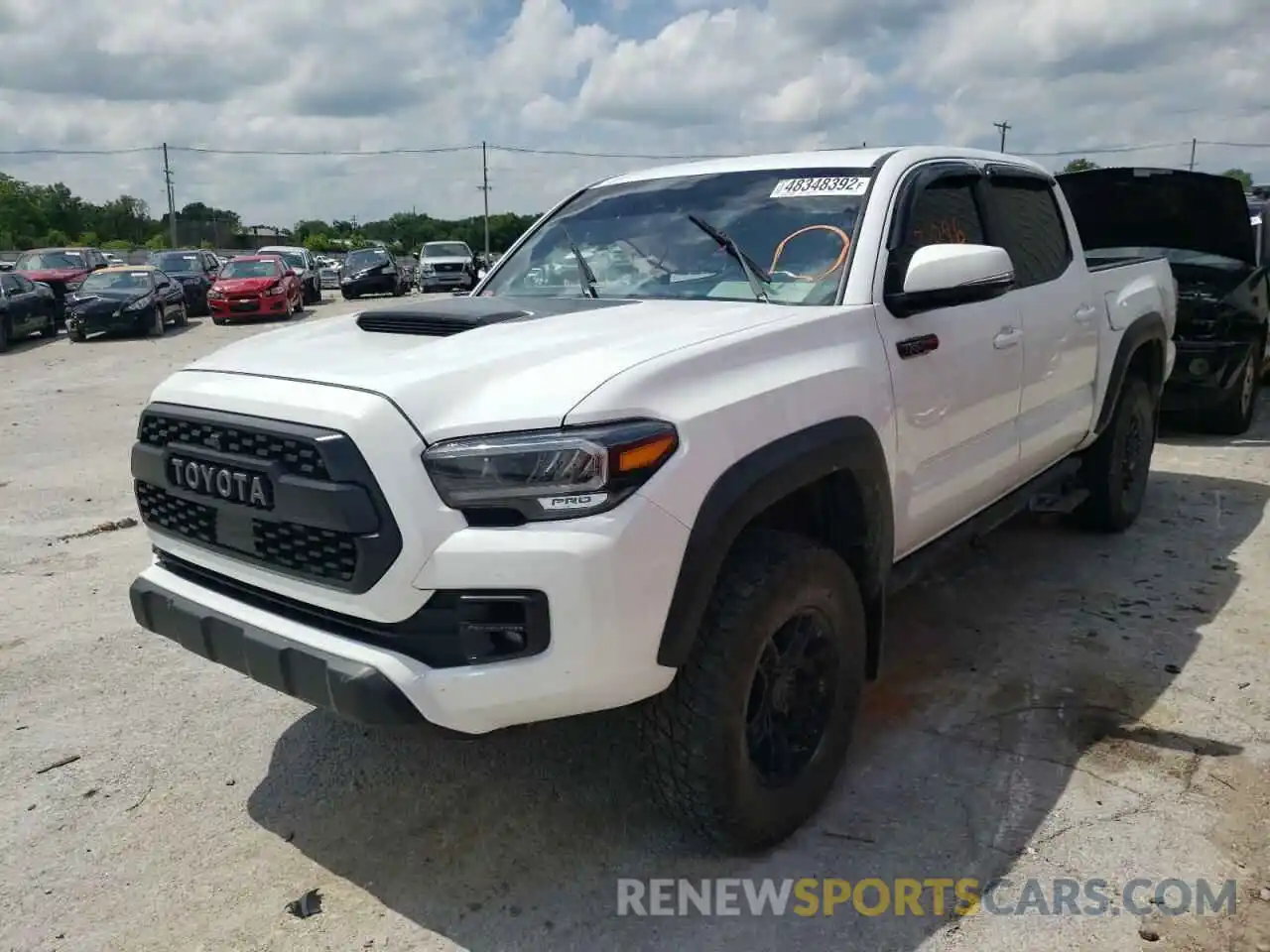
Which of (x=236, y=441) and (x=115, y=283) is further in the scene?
(x=115, y=283)

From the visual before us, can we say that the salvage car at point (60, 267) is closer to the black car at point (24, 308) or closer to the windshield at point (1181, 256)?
the black car at point (24, 308)

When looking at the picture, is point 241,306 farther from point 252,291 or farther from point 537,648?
point 537,648

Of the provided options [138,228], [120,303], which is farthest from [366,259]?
[138,228]

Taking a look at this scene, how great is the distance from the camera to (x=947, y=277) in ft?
10.4

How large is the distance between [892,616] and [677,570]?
258 centimetres

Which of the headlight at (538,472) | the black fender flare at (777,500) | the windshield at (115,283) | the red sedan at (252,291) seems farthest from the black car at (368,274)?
the headlight at (538,472)

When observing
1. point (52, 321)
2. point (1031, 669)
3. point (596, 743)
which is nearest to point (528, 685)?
point (596, 743)

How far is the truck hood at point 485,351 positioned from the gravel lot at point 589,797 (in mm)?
904

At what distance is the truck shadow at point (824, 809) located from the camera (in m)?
2.68

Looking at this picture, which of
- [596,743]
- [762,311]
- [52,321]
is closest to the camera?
[762,311]

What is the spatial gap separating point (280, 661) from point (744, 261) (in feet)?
6.43

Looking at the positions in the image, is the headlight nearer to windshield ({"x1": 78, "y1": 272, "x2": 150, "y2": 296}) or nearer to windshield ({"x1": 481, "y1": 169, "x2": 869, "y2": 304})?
windshield ({"x1": 481, "y1": 169, "x2": 869, "y2": 304})

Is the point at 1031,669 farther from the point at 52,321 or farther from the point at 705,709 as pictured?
the point at 52,321

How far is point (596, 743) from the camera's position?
3.52m
